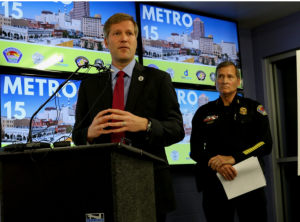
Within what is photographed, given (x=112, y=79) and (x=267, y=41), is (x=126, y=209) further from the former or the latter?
(x=267, y=41)

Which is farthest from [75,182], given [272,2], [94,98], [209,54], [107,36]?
[272,2]

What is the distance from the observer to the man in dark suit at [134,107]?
4.08 feet

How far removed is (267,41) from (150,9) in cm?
161

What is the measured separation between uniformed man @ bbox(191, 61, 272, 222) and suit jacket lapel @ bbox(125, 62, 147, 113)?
3.49 feet

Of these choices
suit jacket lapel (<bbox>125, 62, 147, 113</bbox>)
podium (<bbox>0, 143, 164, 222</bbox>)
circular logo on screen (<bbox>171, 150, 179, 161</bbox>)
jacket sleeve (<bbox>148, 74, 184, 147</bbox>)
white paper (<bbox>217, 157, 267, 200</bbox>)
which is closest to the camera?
podium (<bbox>0, 143, 164, 222</bbox>)

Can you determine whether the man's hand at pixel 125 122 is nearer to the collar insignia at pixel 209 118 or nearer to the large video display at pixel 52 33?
the collar insignia at pixel 209 118

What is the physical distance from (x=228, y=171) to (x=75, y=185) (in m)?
1.47

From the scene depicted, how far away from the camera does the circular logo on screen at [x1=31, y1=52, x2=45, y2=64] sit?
2813 millimetres

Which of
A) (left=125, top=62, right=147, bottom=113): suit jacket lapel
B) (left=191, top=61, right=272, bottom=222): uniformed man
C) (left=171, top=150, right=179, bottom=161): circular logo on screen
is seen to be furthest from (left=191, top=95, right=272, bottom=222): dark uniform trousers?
(left=125, top=62, right=147, bottom=113): suit jacket lapel

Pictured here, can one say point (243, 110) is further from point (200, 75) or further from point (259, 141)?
point (200, 75)

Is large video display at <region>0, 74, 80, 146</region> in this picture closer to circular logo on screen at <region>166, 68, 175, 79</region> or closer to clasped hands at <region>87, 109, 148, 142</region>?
circular logo on screen at <region>166, 68, 175, 79</region>

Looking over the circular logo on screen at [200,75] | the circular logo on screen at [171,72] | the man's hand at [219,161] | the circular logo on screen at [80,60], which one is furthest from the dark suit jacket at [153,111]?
the circular logo on screen at [200,75]

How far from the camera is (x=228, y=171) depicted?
2295 millimetres

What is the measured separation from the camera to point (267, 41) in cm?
430
